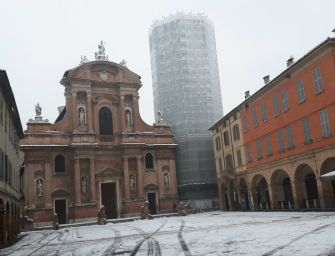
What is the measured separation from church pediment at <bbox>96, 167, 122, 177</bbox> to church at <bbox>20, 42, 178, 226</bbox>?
10 cm

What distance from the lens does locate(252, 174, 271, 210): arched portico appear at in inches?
1465

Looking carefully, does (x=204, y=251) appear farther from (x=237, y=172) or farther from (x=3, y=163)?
(x=237, y=172)

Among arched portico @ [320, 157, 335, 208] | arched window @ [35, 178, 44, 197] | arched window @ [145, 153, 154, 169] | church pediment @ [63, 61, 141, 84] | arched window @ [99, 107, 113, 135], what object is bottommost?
arched portico @ [320, 157, 335, 208]

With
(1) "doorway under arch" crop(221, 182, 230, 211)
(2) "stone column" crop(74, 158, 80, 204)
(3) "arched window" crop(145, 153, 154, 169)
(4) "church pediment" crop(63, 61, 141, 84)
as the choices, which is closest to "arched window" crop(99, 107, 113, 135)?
(4) "church pediment" crop(63, 61, 141, 84)

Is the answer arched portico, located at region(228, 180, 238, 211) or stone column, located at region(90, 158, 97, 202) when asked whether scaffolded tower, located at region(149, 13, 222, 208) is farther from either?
stone column, located at region(90, 158, 97, 202)

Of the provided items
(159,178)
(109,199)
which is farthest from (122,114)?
(109,199)

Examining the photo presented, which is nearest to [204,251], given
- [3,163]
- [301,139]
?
[3,163]

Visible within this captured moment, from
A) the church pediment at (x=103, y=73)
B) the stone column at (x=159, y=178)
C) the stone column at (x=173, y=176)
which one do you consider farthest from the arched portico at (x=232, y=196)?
the church pediment at (x=103, y=73)

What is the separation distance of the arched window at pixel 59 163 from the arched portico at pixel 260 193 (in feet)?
62.5

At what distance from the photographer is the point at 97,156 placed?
4216cm

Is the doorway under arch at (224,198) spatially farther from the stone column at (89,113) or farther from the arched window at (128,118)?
the stone column at (89,113)

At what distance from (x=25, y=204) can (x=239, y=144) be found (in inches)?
837

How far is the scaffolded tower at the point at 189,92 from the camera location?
48.4 metres

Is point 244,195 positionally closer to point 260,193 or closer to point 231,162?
point 260,193
